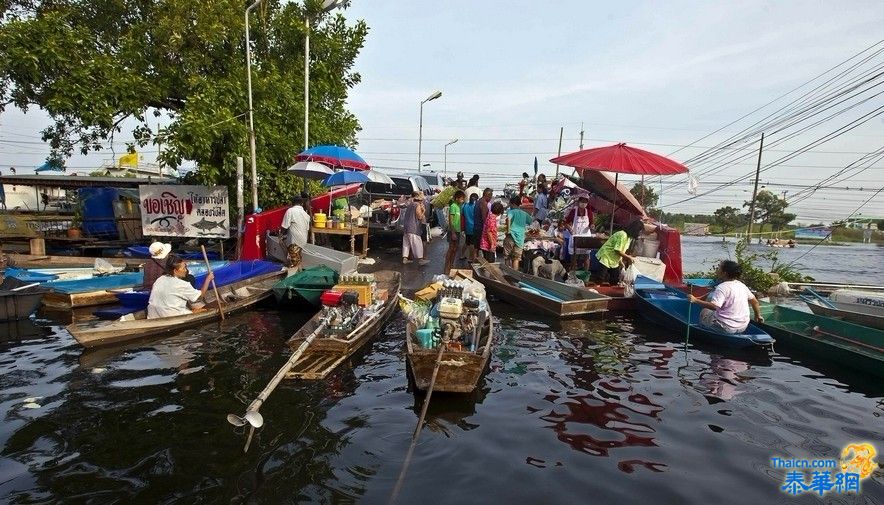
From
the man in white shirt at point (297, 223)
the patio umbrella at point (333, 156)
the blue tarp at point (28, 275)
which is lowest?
the blue tarp at point (28, 275)

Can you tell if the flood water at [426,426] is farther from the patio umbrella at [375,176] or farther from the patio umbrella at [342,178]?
the patio umbrella at [375,176]

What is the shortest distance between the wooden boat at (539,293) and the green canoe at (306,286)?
3.93 meters

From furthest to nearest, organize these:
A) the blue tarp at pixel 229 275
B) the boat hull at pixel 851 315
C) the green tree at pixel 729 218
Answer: the green tree at pixel 729 218
the blue tarp at pixel 229 275
the boat hull at pixel 851 315

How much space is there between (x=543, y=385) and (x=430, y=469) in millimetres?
2760

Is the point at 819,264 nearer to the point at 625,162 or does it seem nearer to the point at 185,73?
the point at 625,162

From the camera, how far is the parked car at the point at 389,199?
17.0 meters

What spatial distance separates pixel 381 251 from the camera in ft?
54.2

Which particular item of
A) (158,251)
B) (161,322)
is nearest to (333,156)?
(158,251)

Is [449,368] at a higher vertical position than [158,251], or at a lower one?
lower

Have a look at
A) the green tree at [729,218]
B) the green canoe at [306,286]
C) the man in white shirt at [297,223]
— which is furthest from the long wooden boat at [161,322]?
the green tree at [729,218]

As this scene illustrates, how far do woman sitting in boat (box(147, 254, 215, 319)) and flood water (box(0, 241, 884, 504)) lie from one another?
530 mm

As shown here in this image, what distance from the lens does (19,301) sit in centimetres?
962

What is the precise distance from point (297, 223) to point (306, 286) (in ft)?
8.00

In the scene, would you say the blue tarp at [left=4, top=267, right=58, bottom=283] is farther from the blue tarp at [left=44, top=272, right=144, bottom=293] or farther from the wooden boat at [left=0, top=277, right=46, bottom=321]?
the wooden boat at [left=0, top=277, right=46, bottom=321]
